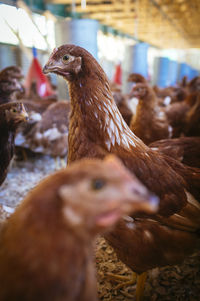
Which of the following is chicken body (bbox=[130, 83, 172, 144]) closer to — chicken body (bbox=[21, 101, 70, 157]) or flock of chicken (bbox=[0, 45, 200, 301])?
flock of chicken (bbox=[0, 45, 200, 301])

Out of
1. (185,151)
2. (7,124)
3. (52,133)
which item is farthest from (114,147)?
(52,133)

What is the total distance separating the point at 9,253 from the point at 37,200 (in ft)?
0.47

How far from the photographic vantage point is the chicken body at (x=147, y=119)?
2.67 metres

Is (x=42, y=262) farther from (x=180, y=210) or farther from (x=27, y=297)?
(x=180, y=210)

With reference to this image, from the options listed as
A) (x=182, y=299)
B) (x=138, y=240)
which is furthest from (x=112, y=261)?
(x=138, y=240)

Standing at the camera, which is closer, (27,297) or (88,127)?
(27,297)

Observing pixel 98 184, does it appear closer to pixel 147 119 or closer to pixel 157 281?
pixel 157 281

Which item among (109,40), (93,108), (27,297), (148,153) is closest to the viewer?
(27,297)

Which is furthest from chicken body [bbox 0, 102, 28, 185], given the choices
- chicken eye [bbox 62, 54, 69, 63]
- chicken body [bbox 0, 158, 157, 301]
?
chicken body [bbox 0, 158, 157, 301]

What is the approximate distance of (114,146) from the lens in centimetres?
125

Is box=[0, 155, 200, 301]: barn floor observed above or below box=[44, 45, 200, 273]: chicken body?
below

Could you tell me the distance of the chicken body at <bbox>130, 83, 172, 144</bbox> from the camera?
2.67m

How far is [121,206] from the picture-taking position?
54 centimetres

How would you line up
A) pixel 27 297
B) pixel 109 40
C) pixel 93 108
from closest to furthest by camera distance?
pixel 27 297, pixel 93 108, pixel 109 40
